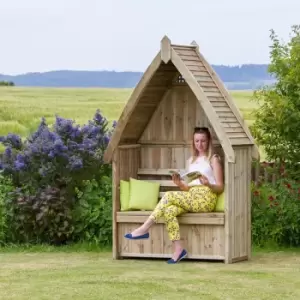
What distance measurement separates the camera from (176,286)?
10.3 metres

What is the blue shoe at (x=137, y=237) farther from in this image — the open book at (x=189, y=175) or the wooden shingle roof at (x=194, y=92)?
the wooden shingle roof at (x=194, y=92)

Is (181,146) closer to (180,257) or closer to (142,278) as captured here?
(180,257)

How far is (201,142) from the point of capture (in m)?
11.9

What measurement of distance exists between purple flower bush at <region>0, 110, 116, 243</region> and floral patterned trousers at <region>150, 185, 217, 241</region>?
6.56 feet

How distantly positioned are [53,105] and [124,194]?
1524 cm

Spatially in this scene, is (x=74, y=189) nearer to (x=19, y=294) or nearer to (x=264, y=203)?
(x=264, y=203)

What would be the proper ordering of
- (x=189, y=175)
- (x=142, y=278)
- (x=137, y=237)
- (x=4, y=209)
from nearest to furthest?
(x=142, y=278)
(x=137, y=237)
(x=189, y=175)
(x=4, y=209)

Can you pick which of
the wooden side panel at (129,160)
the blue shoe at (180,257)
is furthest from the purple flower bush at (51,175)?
Result: the blue shoe at (180,257)

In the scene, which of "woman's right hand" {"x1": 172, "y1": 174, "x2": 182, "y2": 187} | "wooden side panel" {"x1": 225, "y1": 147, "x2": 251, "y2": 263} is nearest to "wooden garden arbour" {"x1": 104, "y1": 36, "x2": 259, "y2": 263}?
"wooden side panel" {"x1": 225, "y1": 147, "x2": 251, "y2": 263}

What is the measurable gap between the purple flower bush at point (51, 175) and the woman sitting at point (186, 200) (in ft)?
6.01

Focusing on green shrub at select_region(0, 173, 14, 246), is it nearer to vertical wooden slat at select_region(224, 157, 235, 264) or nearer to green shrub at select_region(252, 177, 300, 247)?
green shrub at select_region(252, 177, 300, 247)

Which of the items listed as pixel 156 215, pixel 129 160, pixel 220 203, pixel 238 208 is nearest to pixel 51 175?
pixel 129 160

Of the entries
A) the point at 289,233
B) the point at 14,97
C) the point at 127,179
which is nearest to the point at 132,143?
the point at 127,179

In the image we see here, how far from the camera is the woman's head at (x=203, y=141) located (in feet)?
38.9
